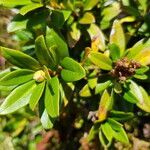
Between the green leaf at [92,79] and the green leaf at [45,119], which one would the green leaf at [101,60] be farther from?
the green leaf at [45,119]

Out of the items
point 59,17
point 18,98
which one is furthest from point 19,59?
point 59,17

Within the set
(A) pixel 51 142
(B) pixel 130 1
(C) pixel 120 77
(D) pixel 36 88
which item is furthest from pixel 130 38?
(A) pixel 51 142

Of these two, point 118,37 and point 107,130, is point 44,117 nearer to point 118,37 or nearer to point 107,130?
point 107,130

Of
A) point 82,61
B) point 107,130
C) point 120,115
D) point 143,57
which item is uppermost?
point 143,57

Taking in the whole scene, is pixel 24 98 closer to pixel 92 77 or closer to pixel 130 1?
pixel 92 77

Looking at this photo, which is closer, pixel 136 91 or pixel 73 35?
pixel 136 91

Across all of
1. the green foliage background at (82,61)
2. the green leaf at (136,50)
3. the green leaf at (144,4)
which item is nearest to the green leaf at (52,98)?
the green foliage background at (82,61)
